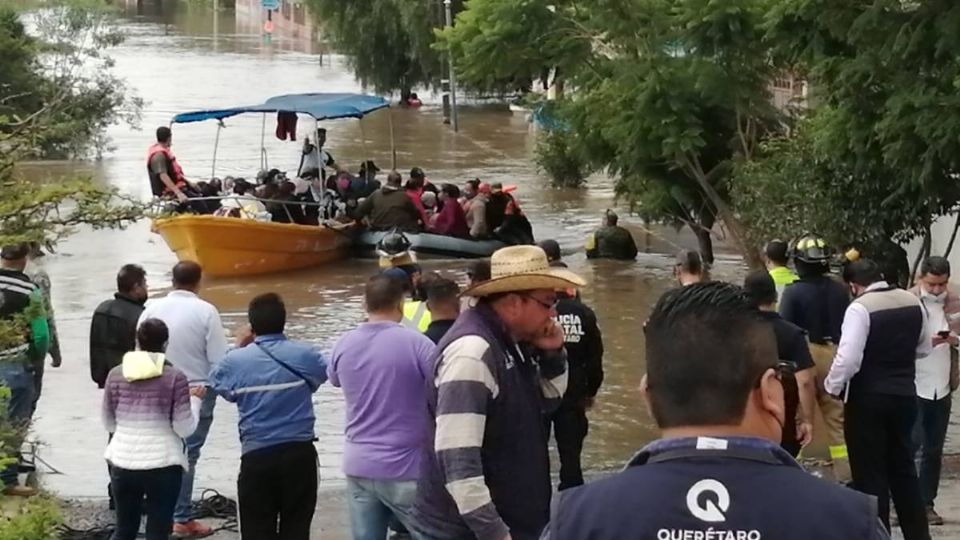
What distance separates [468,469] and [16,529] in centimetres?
155

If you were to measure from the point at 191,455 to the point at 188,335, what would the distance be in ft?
2.68

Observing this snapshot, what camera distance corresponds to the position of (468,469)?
4473mm

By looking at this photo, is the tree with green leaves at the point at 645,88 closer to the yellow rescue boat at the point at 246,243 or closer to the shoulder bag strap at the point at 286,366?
the yellow rescue boat at the point at 246,243

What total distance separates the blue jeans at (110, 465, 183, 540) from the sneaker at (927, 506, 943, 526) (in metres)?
4.11

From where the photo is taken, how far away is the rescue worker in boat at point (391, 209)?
21.7 m

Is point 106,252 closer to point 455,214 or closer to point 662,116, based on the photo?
point 455,214

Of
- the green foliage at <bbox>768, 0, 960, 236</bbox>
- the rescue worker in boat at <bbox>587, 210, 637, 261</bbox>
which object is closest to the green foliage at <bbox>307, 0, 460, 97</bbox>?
the rescue worker in boat at <bbox>587, 210, 637, 261</bbox>

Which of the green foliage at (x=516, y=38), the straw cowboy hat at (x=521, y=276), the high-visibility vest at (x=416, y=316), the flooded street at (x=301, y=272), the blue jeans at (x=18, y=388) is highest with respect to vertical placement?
the green foliage at (x=516, y=38)

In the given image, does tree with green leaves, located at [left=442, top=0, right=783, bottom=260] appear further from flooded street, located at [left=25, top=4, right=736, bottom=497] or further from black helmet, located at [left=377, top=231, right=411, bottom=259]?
black helmet, located at [left=377, top=231, right=411, bottom=259]

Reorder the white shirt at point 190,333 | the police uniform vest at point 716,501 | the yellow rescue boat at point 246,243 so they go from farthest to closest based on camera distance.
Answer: the yellow rescue boat at point 246,243, the white shirt at point 190,333, the police uniform vest at point 716,501

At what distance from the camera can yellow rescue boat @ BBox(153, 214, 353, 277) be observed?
802 inches

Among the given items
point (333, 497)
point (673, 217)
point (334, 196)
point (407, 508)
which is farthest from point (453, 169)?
point (407, 508)

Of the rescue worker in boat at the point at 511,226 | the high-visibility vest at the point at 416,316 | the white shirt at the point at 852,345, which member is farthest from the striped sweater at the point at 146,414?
the rescue worker in boat at the point at 511,226

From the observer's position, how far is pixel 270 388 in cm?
662
